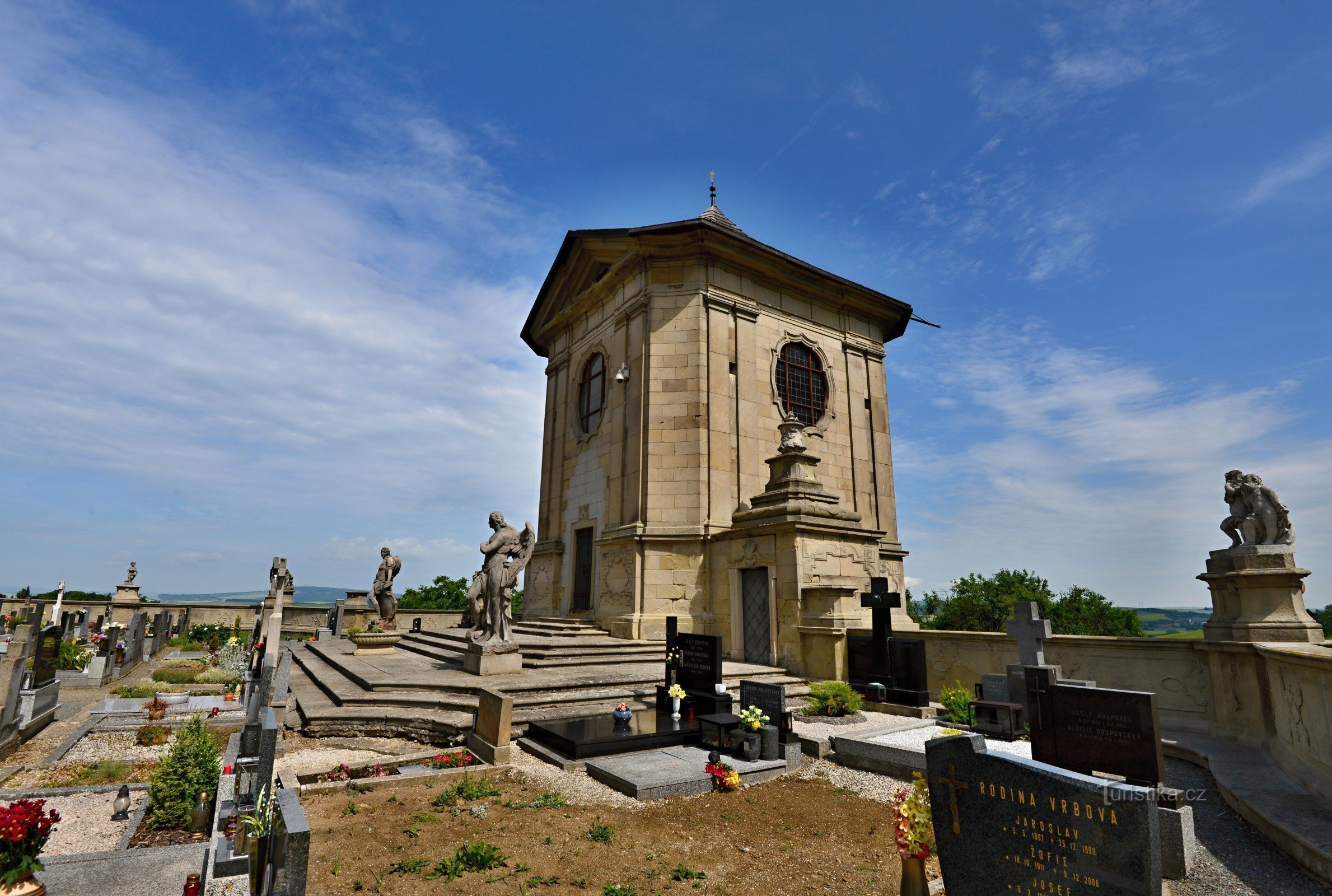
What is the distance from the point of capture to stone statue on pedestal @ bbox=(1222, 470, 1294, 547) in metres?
9.76

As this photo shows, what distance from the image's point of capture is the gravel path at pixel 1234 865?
517 centimetres

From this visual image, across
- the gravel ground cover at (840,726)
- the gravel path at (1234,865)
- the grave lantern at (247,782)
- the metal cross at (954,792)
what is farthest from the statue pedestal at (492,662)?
the gravel path at (1234,865)

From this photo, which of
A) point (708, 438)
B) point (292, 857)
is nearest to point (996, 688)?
point (708, 438)

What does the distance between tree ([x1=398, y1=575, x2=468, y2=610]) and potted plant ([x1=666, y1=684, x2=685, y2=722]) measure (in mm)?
36281

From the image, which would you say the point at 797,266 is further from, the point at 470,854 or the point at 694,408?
the point at 470,854

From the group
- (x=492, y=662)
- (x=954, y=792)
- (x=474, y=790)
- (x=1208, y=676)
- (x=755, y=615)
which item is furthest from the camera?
(x=755, y=615)

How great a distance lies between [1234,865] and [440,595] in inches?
1825

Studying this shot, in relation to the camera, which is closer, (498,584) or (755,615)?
(498,584)

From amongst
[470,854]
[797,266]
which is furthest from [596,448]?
[470,854]

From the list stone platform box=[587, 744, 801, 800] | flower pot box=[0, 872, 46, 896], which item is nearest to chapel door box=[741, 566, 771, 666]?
stone platform box=[587, 744, 801, 800]

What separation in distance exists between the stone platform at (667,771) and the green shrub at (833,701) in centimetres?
302

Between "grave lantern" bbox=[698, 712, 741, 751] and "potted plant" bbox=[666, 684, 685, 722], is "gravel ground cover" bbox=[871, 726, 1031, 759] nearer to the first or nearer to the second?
"grave lantern" bbox=[698, 712, 741, 751]

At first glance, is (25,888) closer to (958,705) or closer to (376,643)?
(958,705)

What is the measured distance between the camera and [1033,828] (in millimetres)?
3768
